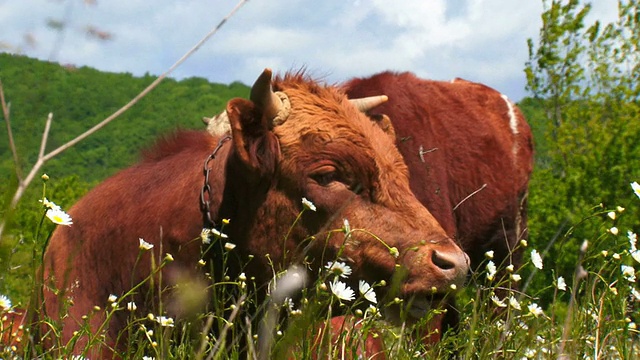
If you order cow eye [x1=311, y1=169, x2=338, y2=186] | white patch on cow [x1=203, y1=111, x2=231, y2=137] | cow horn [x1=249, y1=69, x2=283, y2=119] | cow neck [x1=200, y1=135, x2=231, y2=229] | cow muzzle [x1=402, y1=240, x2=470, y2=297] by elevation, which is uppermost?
cow horn [x1=249, y1=69, x2=283, y2=119]

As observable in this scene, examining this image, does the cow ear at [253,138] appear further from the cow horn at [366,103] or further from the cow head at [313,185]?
the cow horn at [366,103]

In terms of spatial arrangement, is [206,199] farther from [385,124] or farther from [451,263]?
[451,263]

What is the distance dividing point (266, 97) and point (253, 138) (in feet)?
0.75

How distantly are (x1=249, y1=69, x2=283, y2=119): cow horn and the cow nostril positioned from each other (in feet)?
4.23

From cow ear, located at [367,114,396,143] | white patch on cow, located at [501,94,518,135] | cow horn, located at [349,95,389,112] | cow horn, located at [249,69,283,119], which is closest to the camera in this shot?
cow horn, located at [249,69,283,119]

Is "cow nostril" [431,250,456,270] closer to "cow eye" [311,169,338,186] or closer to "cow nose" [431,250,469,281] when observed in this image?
"cow nose" [431,250,469,281]

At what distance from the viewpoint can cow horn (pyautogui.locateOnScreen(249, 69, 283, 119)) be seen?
183 inches

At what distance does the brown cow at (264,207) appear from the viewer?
171 inches

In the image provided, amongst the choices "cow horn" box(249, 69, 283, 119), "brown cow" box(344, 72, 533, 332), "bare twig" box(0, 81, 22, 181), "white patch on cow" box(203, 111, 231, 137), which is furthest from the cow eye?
"bare twig" box(0, 81, 22, 181)

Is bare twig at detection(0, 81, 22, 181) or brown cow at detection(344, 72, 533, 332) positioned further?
brown cow at detection(344, 72, 533, 332)

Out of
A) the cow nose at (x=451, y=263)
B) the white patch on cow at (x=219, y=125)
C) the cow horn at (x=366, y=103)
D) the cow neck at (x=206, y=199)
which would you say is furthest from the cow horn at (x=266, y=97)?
the cow nose at (x=451, y=263)

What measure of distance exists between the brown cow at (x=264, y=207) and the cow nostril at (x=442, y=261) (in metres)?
0.27

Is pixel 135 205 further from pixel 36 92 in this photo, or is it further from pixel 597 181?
pixel 597 181

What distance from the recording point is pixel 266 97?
467 cm
